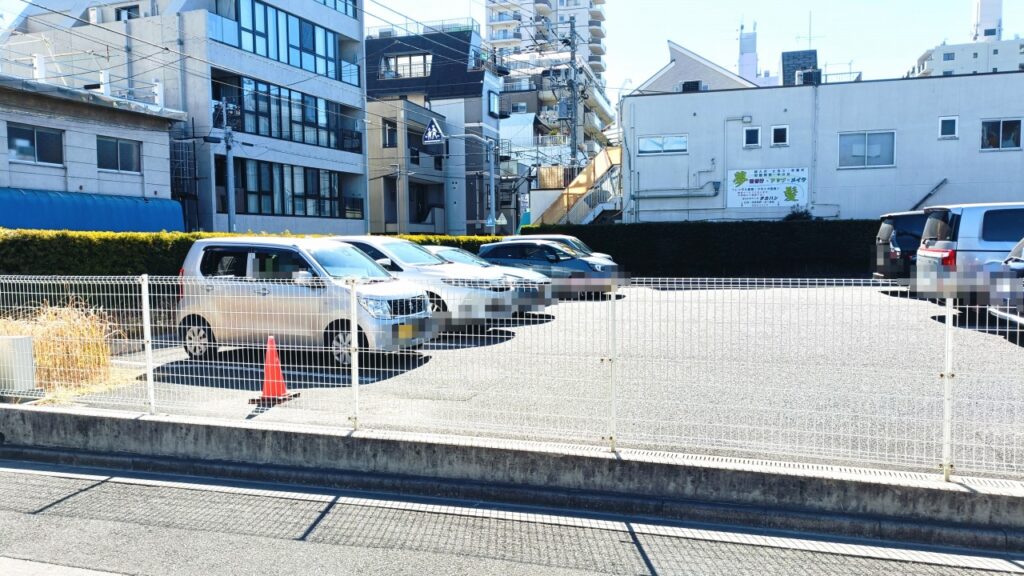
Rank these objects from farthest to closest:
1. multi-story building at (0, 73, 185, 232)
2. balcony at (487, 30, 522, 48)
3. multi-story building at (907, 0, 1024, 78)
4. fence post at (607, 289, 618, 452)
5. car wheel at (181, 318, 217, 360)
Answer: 1. balcony at (487, 30, 522, 48)
2. multi-story building at (907, 0, 1024, 78)
3. multi-story building at (0, 73, 185, 232)
4. car wheel at (181, 318, 217, 360)
5. fence post at (607, 289, 618, 452)

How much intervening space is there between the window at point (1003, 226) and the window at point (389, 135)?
3286cm

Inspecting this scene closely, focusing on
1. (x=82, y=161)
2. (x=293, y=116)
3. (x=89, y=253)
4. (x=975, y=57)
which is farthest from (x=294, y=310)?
(x=975, y=57)

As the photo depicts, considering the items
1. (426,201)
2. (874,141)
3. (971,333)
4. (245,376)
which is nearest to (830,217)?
(874,141)

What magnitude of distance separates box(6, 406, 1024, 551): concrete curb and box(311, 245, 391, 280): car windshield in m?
3.58

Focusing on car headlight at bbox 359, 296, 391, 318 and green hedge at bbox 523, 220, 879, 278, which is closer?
car headlight at bbox 359, 296, 391, 318

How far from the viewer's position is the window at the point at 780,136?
25578 millimetres

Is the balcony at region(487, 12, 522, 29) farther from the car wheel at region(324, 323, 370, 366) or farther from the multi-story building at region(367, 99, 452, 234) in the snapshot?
the car wheel at region(324, 323, 370, 366)

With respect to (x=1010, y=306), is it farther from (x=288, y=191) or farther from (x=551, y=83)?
(x=551, y=83)

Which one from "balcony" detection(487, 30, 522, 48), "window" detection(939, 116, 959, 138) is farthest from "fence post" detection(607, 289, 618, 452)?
"balcony" detection(487, 30, 522, 48)

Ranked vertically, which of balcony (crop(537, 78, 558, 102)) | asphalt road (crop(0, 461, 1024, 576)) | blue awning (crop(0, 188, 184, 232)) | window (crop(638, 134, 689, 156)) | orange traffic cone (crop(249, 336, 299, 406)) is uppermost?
balcony (crop(537, 78, 558, 102))

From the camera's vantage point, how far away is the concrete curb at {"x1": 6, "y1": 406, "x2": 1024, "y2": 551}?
4.21 metres

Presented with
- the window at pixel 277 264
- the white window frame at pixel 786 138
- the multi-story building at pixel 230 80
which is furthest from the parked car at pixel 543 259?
the multi-story building at pixel 230 80

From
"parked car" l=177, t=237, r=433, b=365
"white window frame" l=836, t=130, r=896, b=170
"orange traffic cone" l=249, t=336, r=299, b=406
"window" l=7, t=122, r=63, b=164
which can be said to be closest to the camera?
"parked car" l=177, t=237, r=433, b=365

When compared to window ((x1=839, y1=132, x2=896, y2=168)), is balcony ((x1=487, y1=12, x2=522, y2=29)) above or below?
above
